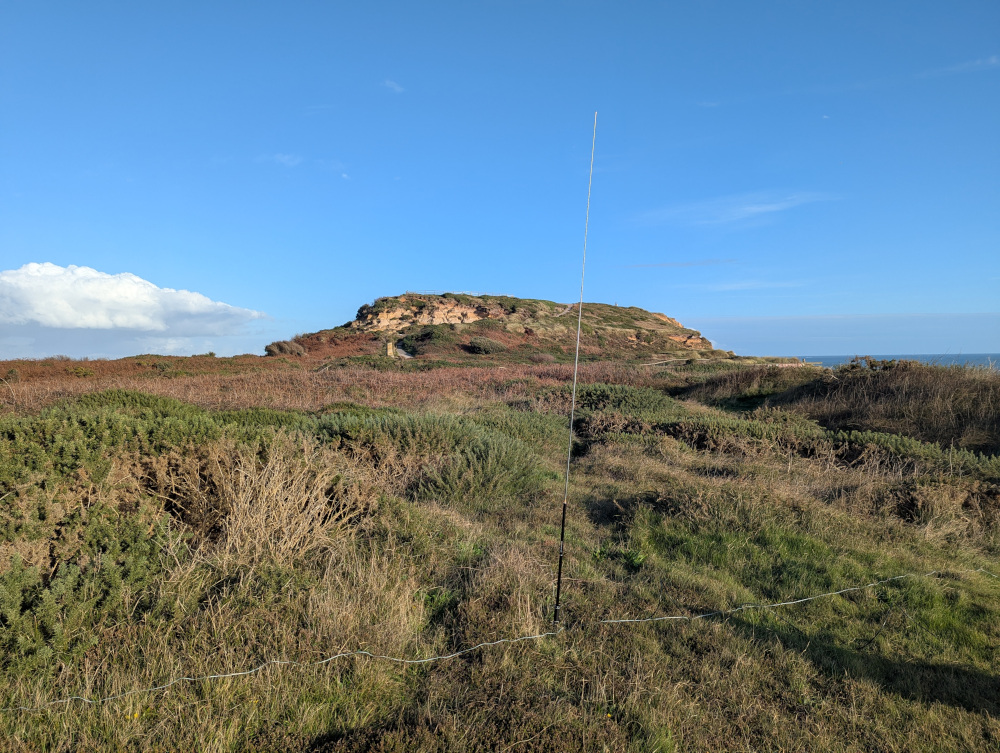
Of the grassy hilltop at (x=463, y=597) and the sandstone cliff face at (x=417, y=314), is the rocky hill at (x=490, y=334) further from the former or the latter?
the grassy hilltop at (x=463, y=597)

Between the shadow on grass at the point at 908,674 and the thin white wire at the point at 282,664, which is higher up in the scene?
the thin white wire at the point at 282,664

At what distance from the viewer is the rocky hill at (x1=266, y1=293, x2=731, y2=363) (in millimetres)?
41781

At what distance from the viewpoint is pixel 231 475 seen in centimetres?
463

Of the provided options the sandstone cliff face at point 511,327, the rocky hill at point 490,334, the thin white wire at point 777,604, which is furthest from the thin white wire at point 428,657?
the sandstone cliff face at point 511,327

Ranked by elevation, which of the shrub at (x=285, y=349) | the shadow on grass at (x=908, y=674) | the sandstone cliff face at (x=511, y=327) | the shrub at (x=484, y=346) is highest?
the sandstone cliff face at (x=511, y=327)

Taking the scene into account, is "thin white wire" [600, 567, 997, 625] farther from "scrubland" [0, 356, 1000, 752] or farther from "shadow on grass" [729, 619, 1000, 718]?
"shadow on grass" [729, 619, 1000, 718]

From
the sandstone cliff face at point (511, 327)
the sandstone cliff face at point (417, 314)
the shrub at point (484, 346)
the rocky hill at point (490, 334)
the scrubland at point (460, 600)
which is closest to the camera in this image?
the scrubland at point (460, 600)

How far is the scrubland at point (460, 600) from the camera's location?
2830mm

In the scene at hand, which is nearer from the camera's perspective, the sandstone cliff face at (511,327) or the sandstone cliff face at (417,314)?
the sandstone cliff face at (511,327)

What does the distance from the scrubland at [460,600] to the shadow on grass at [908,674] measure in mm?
15

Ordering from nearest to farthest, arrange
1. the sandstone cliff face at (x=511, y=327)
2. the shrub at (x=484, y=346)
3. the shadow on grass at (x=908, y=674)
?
the shadow on grass at (x=908, y=674)
the shrub at (x=484, y=346)
the sandstone cliff face at (x=511, y=327)

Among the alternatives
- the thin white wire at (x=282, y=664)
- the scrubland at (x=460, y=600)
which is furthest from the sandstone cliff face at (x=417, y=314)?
the thin white wire at (x=282, y=664)

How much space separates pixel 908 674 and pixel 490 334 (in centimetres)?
4623

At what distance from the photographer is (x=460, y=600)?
400 centimetres
